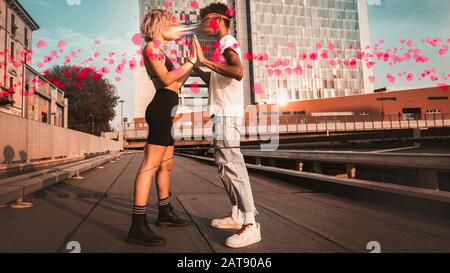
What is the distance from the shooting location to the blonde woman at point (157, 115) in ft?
8.80

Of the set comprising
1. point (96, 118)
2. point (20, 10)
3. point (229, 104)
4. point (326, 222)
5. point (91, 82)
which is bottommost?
point (326, 222)

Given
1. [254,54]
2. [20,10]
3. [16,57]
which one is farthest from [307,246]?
[254,54]

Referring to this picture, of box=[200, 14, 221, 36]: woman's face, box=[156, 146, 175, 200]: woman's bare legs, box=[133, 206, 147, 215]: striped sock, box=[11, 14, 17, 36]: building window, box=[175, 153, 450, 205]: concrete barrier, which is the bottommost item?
box=[175, 153, 450, 205]: concrete barrier

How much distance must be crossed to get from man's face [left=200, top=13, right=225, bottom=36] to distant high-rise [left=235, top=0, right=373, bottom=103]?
83.4 metres

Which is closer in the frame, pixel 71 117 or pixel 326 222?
pixel 326 222

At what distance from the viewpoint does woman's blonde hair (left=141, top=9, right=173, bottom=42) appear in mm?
3072

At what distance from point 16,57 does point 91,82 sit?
1174cm

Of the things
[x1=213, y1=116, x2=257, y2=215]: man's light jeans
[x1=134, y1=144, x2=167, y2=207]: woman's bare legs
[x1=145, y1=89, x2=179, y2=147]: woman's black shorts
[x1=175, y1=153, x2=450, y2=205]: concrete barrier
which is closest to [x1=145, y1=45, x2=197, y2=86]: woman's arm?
[x1=145, y1=89, x2=179, y2=147]: woman's black shorts

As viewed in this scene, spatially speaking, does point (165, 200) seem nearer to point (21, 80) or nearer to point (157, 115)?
point (157, 115)

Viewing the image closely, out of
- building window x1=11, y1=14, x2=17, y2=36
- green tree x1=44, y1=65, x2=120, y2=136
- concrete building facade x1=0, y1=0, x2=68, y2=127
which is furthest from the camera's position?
green tree x1=44, y1=65, x2=120, y2=136

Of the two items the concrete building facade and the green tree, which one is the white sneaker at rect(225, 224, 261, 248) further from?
the green tree
